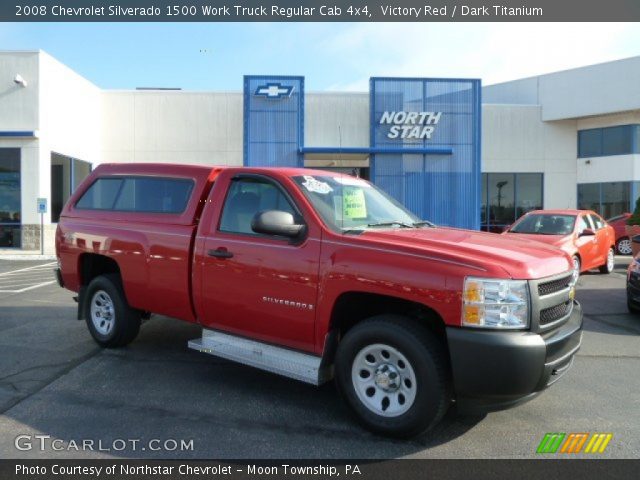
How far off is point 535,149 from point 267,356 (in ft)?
79.9

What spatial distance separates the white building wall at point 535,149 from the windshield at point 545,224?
47.0 feet

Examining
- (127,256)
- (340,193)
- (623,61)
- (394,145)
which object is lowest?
(127,256)

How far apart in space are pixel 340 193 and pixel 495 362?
200cm

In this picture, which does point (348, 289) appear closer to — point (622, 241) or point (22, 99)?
point (622, 241)

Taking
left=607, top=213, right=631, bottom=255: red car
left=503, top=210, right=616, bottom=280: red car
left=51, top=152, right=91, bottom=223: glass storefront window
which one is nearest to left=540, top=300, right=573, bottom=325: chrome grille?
left=503, top=210, right=616, bottom=280: red car

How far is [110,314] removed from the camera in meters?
5.92

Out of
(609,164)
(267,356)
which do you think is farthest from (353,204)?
(609,164)

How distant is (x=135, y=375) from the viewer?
5.06 m

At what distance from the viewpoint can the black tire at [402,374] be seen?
3.51 m

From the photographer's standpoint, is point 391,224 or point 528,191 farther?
point 528,191

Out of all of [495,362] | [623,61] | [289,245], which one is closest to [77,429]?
[289,245]

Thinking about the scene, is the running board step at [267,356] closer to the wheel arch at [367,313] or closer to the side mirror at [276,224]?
the wheel arch at [367,313]

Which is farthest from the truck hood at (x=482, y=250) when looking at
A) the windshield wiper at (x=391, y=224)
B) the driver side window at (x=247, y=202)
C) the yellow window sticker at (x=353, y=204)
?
the driver side window at (x=247, y=202)

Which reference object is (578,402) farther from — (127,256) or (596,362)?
(127,256)
